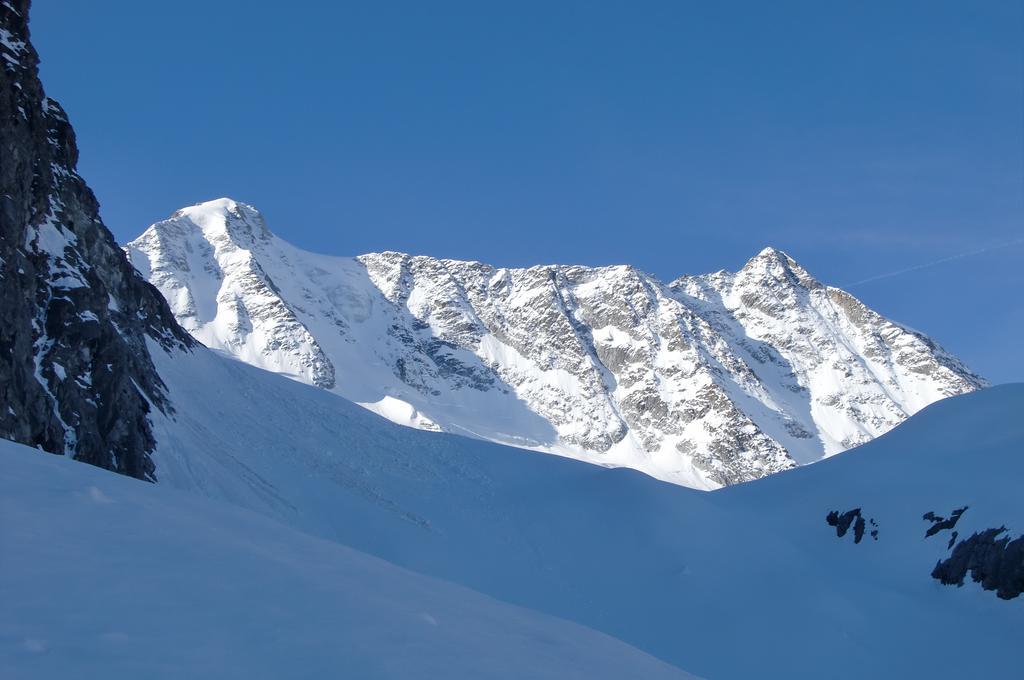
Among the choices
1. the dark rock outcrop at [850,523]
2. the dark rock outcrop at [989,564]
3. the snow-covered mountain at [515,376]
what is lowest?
the dark rock outcrop at [989,564]

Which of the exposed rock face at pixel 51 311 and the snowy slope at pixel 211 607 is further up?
the exposed rock face at pixel 51 311

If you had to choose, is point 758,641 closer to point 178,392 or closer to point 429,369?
point 178,392

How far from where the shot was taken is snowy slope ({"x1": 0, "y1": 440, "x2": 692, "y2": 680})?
199 inches

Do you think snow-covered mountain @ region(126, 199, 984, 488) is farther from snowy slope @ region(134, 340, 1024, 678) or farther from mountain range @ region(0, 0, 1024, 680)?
mountain range @ region(0, 0, 1024, 680)

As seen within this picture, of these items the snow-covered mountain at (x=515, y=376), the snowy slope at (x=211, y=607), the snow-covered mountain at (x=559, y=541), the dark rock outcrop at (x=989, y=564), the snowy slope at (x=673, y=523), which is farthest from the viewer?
the snow-covered mountain at (x=515, y=376)

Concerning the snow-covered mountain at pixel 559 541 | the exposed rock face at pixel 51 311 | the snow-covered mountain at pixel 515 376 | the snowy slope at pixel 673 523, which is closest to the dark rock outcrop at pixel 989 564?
the snow-covered mountain at pixel 559 541

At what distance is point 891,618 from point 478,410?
148 meters

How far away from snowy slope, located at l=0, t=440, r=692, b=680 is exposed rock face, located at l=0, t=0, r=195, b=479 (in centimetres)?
1568

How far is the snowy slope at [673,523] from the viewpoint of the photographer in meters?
23.2

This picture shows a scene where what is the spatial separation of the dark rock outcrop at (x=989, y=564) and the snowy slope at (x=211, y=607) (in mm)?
16688

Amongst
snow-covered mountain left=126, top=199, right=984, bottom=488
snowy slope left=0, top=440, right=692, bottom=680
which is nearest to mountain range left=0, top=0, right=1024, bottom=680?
snowy slope left=0, top=440, right=692, bottom=680

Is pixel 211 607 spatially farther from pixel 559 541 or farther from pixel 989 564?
pixel 559 541

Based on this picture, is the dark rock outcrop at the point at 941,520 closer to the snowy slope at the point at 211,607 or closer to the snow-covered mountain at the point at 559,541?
the snow-covered mountain at the point at 559,541

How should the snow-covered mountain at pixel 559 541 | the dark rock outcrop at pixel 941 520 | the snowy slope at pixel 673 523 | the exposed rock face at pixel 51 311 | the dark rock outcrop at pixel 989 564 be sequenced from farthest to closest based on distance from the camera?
the dark rock outcrop at pixel 941 520 < the snowy slope at pixel 673 523 < the exposed rock face at pixel 51 311 < the dark rock outcrop at pixel 989 564 < the snow-covered mountain at pixel 559 541
